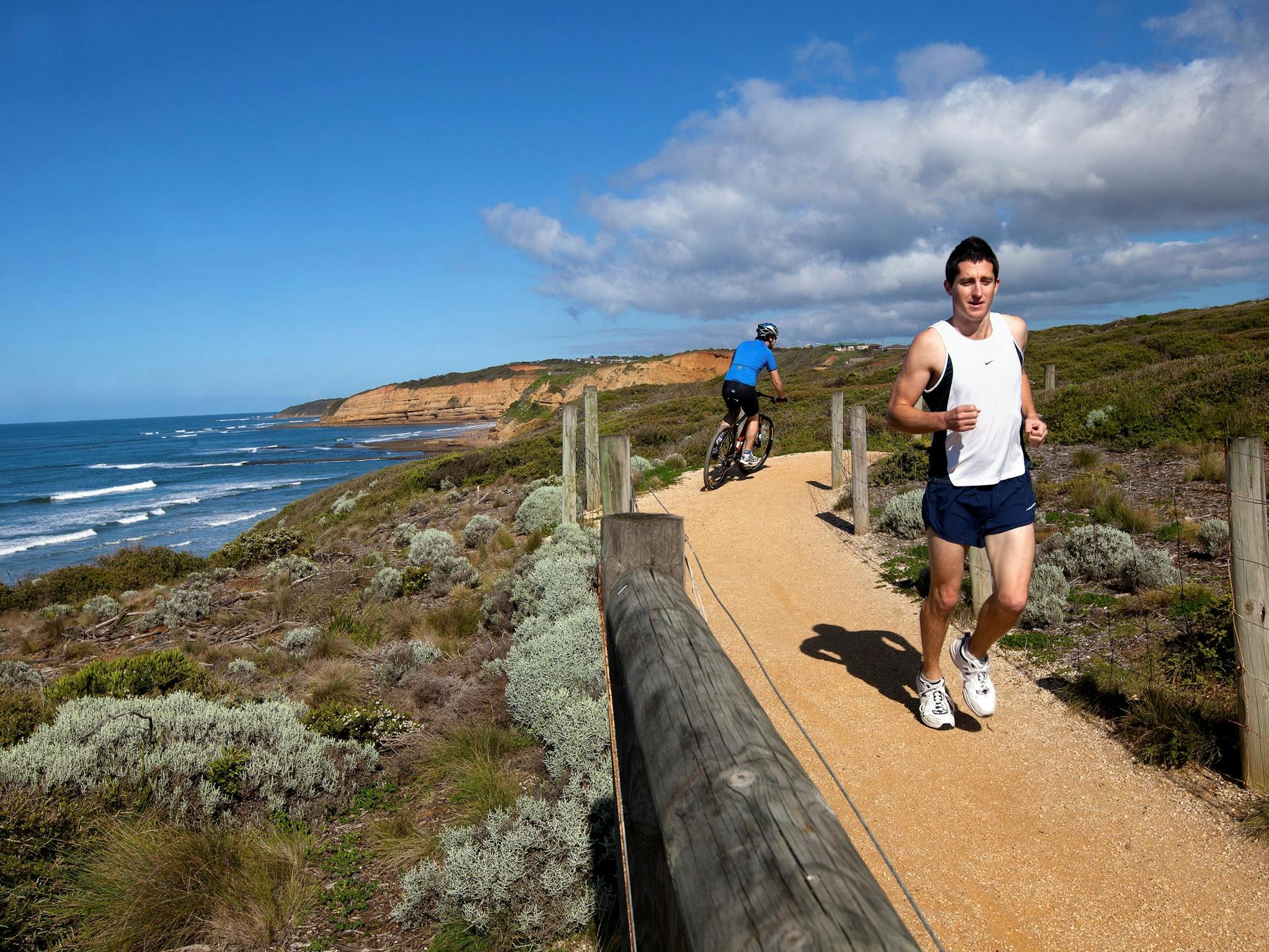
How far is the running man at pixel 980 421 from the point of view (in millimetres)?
3680

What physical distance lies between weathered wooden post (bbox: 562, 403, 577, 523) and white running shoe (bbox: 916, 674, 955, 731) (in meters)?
6.52

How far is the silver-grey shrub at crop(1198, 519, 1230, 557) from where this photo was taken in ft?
21.6

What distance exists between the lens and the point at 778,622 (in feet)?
21.7

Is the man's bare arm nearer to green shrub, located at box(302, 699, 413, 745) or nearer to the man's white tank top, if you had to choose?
the man's white tank top

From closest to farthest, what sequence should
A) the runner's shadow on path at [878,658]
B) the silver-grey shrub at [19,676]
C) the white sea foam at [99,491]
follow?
1. the runner's shadow on path at [878,658]
2. the silver-grey shrub at [19,676]
3. the white sea foam at [99,491]


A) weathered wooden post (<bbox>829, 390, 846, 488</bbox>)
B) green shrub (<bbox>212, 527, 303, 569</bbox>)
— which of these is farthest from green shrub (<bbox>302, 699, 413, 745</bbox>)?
green shrub (<bbox>212, 527, 303, 569</bbox>)

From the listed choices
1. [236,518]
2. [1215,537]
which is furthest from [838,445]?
[236,518]

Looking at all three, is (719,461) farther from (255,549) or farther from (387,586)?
(255,549)

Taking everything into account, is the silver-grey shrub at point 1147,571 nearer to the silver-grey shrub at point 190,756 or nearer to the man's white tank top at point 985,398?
the man's white tank top at point 985,398

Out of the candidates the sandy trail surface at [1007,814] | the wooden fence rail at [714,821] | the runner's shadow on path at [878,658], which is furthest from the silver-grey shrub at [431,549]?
the wooden fence rail at [714,821]

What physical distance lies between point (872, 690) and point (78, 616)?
37.9ft

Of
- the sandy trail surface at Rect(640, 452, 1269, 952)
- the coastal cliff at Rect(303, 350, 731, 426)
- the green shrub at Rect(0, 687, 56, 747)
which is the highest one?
the coastal cliff at Rect(303, 350, 731, 426)

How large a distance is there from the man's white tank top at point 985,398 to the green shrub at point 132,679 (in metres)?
5.47

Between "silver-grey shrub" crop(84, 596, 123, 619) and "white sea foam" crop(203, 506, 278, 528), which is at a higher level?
"silver-grey shrub" crop(84, 596, 123, 619)
